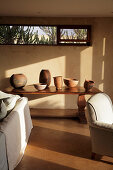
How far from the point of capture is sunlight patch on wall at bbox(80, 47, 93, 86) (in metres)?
4.20

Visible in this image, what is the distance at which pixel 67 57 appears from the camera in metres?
4.21

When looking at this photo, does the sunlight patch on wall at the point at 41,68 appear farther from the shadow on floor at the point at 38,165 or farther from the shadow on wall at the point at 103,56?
the shadow on floor at the point at 38,165

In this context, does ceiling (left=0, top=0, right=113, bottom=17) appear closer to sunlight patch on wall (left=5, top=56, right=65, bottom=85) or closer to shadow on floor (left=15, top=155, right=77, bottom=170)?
sunlight patch on wall (left=5, top=56, right=65, bottom=85)

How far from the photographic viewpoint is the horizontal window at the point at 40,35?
13.7 feet

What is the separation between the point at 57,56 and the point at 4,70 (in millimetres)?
1204

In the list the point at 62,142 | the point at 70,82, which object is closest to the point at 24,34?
the point at 70,82

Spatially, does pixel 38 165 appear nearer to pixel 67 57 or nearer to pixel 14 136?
pixel 14 136

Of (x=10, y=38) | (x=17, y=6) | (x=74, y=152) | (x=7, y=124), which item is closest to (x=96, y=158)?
(x=74, y=152)

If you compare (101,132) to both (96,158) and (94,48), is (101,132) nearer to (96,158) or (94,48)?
(96,158)

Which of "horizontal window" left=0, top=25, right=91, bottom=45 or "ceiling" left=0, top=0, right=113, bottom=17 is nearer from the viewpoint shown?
"ceiling" left=0, top=0, right=113, bottom=17

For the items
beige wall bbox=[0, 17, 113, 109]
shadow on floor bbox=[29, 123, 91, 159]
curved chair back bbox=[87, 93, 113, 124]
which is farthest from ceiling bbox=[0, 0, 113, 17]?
shadow on floor bbox=[29, 123, 91, 159]

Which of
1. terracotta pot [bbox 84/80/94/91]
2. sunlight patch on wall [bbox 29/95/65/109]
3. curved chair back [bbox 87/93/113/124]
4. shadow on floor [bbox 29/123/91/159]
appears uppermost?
terracotta pot [bbox 84/80/94/91]

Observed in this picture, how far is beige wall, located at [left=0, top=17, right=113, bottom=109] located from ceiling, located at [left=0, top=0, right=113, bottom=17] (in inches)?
7.9

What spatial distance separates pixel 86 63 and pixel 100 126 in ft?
7.66
